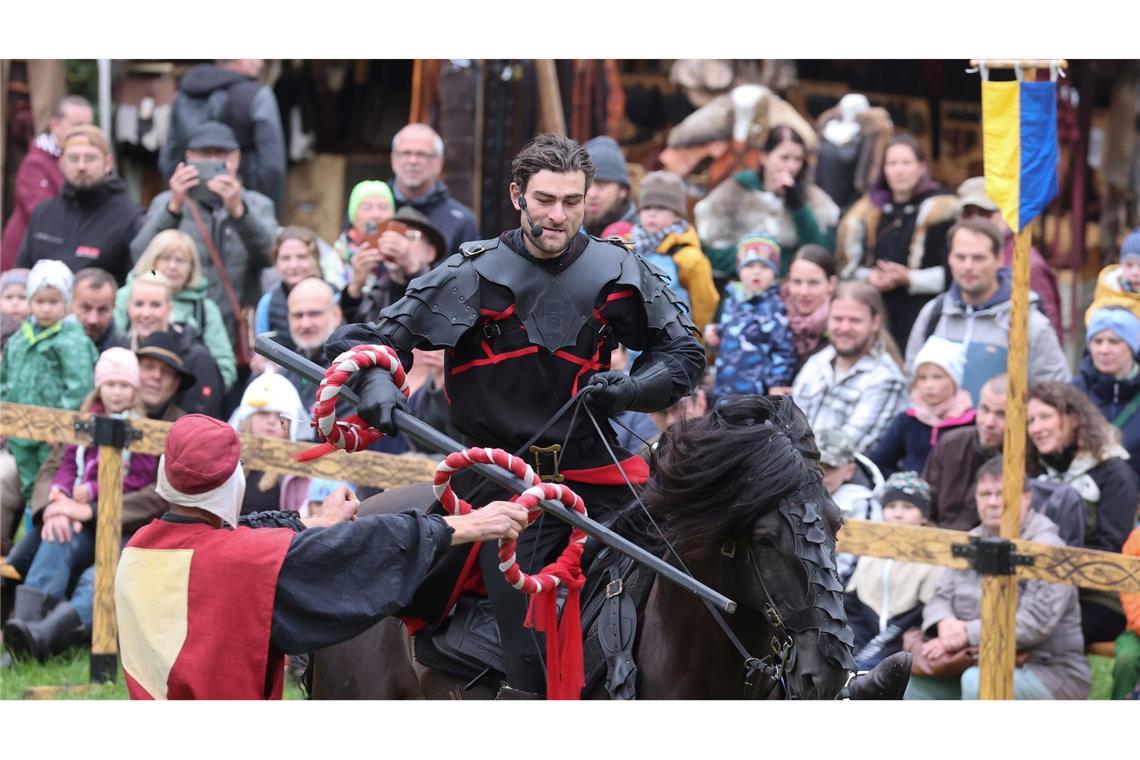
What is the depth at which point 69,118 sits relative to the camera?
10.7 meters

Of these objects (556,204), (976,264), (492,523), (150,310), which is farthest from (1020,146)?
(150,310)

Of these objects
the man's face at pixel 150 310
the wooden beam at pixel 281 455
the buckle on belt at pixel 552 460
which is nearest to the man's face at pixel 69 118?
the man's face at pixel 150 310

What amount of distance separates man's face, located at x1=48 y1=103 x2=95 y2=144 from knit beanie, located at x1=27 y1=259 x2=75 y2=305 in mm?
1567

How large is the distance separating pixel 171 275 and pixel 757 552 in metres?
5.26

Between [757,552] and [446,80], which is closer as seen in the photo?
[757,552]

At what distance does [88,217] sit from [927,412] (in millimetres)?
4688

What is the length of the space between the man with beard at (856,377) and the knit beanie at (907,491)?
0.41m

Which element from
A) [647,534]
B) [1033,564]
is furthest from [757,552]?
[1033,564]

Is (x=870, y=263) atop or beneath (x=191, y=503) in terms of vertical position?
atop

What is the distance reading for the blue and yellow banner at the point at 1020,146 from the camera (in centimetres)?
736

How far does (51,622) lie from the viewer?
8445 mm

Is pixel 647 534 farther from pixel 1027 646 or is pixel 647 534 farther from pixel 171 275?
pixel 171 275

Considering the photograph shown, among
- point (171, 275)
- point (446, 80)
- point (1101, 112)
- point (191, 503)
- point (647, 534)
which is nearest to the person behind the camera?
point (191, 503)

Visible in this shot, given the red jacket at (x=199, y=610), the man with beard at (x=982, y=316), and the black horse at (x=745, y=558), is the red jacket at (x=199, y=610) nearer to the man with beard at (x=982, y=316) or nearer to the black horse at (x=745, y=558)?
the black horse at (x=745, y=558)
